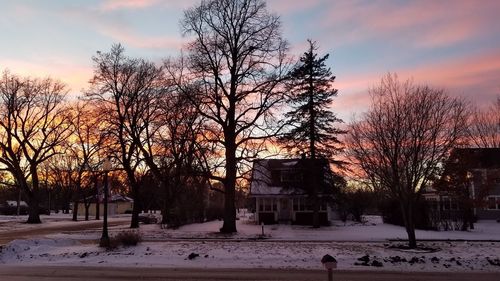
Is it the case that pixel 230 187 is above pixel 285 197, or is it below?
above

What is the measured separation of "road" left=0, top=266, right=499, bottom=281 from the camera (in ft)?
51.0

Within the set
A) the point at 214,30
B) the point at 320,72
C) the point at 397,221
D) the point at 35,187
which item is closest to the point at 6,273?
the point at 214,30

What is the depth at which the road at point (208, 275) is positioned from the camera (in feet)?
51.0

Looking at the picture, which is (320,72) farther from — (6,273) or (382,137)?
(6,273)

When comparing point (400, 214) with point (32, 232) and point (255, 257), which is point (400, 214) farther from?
point (32, 232)

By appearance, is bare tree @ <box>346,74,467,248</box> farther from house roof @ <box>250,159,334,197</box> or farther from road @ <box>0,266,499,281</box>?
house roof @ <box>250,159,334,197</box>

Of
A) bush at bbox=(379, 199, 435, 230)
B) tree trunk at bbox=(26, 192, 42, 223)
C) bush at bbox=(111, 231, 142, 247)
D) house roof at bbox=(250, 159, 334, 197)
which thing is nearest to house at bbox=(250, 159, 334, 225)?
house roof at bbox=(250, 159, 334, 197)

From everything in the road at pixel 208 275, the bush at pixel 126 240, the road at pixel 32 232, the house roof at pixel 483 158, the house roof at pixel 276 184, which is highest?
the house roof at pixel 483 158

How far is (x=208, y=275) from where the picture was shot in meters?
16.2

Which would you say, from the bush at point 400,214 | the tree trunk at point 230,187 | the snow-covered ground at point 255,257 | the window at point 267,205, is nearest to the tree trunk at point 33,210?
the window at point 267,205

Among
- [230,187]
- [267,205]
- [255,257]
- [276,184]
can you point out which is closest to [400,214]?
[276,184]

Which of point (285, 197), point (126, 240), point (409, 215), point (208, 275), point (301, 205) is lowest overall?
point (208, 275)

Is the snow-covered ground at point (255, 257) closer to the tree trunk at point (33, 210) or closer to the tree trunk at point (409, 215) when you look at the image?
the tree trunk at point (409, 215)

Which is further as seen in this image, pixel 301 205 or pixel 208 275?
pixel 301 205
